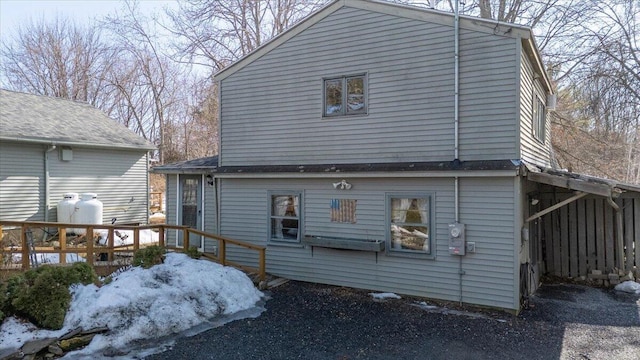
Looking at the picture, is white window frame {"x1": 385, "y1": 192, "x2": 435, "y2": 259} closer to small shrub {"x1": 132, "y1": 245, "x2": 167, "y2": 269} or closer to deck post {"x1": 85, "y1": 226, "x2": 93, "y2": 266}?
small shrub {"x1": 132, "y1": 245, "x2": 167, "y2": 269}

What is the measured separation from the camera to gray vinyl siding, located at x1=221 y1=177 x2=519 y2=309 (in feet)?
22.8

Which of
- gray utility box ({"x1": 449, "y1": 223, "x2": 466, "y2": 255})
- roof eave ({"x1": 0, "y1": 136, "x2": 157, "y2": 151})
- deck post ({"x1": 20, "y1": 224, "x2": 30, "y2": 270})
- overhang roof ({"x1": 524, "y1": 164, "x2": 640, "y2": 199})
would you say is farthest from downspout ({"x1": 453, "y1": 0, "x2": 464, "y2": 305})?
roof eave ({"x1": 0, "y1": 136, "x2": 157, "y2": 151})

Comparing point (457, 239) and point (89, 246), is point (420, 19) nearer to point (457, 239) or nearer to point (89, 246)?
point (457, 239)

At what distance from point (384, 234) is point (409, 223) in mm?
538

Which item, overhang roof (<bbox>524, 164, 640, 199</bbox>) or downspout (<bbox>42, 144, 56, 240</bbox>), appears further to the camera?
downspout (<bbox>42, 144, 56, 240</bbox>)

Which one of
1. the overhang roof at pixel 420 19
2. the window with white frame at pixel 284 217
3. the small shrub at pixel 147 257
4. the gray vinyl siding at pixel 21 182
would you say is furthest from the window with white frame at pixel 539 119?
the gray vinyl siding at pixel 21 182

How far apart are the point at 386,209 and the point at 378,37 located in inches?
134

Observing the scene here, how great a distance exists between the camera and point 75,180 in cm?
1406

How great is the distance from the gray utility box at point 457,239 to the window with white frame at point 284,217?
333 cm

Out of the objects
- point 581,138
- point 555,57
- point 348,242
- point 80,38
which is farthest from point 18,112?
point 581,138

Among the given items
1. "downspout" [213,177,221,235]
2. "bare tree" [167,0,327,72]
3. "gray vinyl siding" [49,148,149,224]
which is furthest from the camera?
"bare tree" [167,0,327,72]

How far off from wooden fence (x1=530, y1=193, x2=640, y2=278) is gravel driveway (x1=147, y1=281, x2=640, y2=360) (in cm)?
150

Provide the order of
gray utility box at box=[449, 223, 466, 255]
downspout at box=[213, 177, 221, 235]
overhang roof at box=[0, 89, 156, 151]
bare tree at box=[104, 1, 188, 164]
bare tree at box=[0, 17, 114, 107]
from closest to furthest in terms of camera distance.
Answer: gray utility box at box=[449, 223, 466, 255] → downspout at box=[213, 177, 221, 235] → overhang roof at box=[0, 89, 156, 151] → bare tree at box=[104, 1, 188, 164] → bare tree at box=[0, 17, 114, 107]

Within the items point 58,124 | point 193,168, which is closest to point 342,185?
point 193,168
